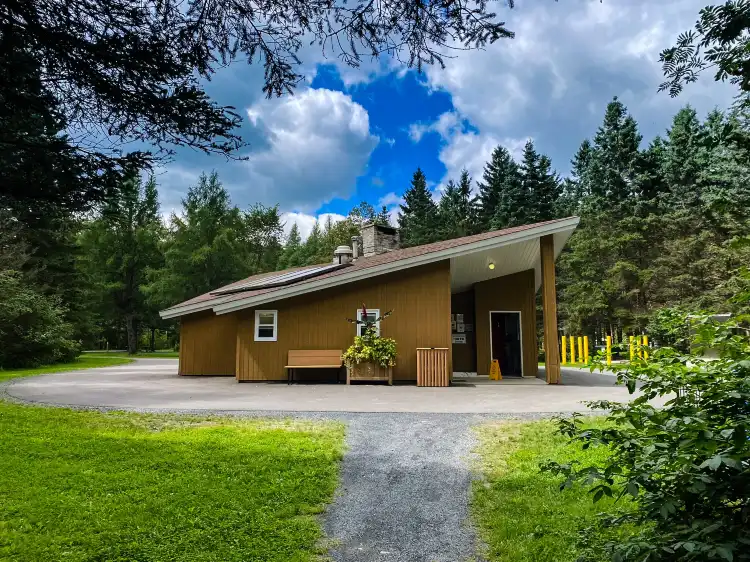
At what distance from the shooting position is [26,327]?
18.5m

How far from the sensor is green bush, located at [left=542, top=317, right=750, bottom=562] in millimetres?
1621

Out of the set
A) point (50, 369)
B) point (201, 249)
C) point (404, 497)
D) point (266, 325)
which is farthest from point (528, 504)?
point (201, 249)

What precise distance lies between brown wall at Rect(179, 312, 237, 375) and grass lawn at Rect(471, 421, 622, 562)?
11008 millimetres

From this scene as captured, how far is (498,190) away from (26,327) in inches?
1346

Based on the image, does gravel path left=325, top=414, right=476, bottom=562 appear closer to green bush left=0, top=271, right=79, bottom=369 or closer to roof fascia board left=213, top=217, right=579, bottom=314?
roof fascia board left=213, top=217, right=579, bottom=314

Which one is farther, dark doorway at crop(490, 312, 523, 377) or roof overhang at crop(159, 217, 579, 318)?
dark doorway at crop(490, 312, 523, 377)

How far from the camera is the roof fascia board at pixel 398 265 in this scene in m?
11.8

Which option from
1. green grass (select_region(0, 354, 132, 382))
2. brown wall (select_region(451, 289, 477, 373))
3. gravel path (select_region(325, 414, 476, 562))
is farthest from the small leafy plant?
green grass (select_region(0, 354, 132, 382))

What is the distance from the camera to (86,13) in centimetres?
283

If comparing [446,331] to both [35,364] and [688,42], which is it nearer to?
[688,42]

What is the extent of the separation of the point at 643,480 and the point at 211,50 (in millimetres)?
3299

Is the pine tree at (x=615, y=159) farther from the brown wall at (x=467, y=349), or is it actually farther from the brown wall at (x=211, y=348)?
the brown wall at (x=211, y=348)

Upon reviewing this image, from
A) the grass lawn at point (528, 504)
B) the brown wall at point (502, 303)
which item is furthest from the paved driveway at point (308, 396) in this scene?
the brown wall at point (502, 303)

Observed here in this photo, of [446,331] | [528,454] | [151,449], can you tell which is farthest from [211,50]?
[446,331]
